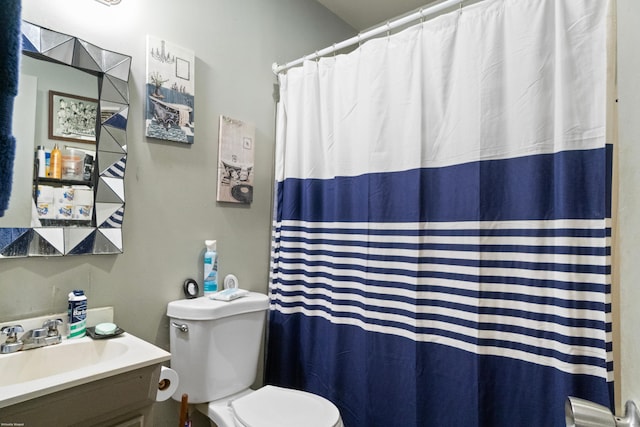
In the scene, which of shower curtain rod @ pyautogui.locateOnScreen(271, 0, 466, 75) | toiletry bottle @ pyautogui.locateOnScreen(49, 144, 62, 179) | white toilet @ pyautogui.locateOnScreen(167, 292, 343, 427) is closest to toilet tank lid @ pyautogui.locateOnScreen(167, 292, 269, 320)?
white toilet @ pyautogui.locateOnScreen(167, 292, 343, 427)

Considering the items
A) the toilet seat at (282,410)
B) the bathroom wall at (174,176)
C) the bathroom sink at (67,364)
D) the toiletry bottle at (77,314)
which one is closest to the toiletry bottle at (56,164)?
the bathroom wall at (174,176)

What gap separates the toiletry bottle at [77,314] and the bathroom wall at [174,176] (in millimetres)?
63

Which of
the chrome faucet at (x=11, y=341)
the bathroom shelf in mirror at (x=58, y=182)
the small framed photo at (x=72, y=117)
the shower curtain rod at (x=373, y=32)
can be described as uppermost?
the shower curtain rod at (x=373, y=32)

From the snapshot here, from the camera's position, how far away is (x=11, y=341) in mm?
1068

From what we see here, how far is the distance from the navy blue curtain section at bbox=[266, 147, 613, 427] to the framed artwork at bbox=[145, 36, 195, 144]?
23.5 inches

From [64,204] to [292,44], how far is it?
4.69 feet

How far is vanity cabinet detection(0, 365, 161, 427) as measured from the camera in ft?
2.63

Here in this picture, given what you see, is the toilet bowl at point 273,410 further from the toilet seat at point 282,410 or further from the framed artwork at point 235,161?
the framed artwork at point 235,161

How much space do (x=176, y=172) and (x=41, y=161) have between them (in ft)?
1.54

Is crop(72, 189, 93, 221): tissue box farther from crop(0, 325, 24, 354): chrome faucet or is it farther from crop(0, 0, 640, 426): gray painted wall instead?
crop(0, 325, 24, 354): chrome faucet

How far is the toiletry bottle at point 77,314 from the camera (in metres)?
1.17

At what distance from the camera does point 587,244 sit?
1035 millimetres

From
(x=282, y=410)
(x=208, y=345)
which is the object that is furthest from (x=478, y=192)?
(x=208, y=345)

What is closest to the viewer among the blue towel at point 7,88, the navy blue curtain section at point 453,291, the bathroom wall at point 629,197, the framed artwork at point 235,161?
the bathroom wall at point 629,197
